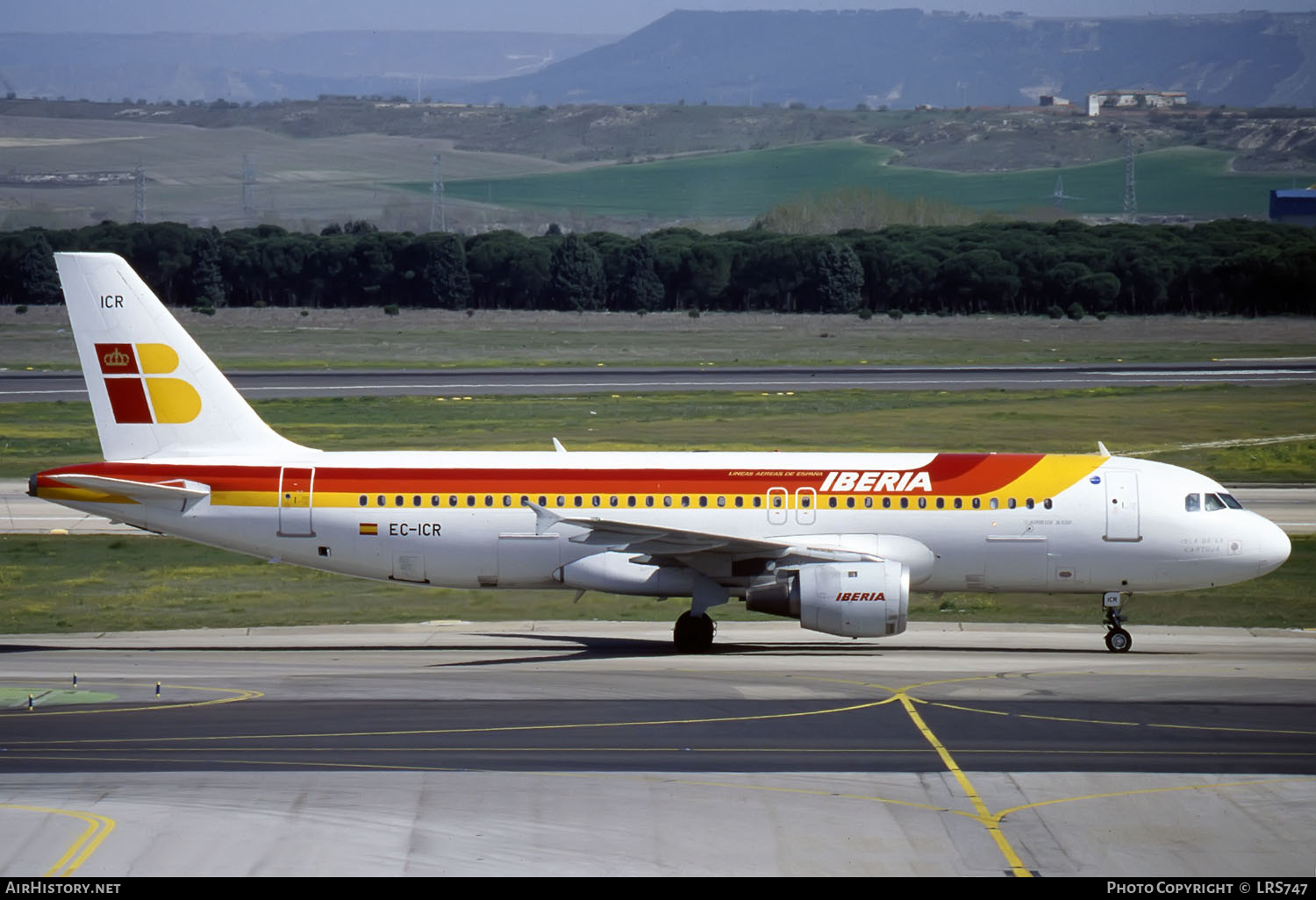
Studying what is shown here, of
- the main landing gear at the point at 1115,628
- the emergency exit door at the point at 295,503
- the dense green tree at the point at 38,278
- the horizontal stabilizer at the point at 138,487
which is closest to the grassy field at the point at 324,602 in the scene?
the main landing gear at the point at 1115,628

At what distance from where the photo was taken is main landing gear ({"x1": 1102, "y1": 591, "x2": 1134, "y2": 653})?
32.0 m

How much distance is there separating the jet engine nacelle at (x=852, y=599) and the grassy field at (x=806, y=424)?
98.2 feet

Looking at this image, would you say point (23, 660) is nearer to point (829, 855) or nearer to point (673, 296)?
point (829, 855)

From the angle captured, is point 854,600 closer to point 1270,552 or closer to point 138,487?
point 1270,552

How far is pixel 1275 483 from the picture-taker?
186ft

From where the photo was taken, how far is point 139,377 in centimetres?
3297

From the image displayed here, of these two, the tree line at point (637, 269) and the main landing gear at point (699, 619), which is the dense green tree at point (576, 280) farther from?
the main landing gear at point (699, 619)

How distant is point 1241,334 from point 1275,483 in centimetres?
6281

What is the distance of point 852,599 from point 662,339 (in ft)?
290

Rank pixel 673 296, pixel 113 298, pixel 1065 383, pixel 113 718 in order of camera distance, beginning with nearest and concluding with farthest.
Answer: pixel 113 718, pixel 113 298, pixel 1065 383, pixel 673 296

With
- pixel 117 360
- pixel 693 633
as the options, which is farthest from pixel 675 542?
pixel 117 360

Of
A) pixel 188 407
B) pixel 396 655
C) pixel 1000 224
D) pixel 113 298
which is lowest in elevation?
pixel 396 655

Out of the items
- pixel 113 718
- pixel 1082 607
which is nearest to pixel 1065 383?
pixel 1082 607

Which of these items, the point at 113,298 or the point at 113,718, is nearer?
the point at 113,718
